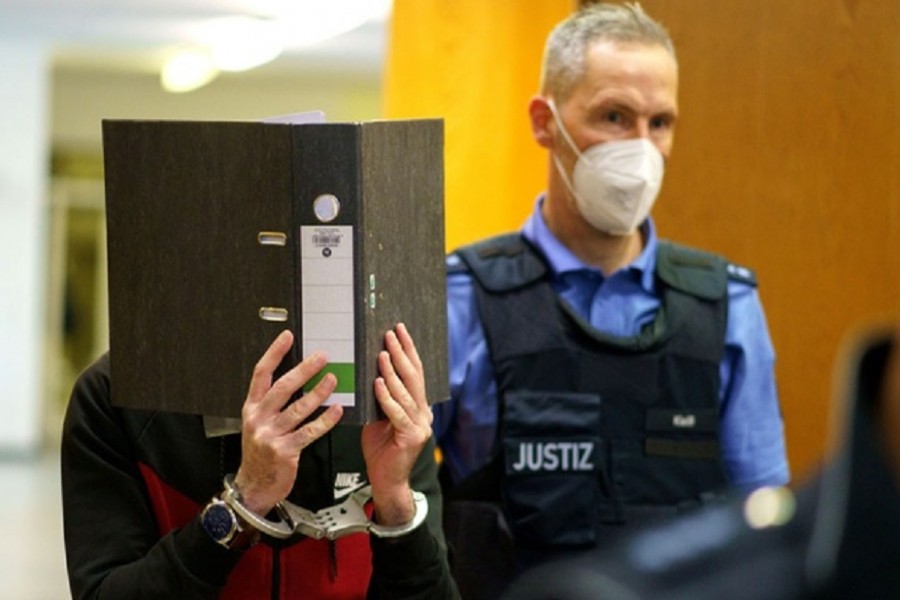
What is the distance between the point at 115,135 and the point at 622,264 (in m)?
1.30

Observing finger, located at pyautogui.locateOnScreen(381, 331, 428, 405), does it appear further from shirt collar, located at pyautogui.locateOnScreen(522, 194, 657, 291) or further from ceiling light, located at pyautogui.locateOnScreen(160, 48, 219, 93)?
ceiling light, located at pyautogui.locateOnScreen(160, 48, 219, 93)

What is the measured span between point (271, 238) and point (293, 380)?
0.20 metres

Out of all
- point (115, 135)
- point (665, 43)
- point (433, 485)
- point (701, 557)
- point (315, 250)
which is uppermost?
point (665, 43)

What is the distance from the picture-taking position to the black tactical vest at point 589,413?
9.88ft

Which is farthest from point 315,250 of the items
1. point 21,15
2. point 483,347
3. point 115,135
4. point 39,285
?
point 39,285

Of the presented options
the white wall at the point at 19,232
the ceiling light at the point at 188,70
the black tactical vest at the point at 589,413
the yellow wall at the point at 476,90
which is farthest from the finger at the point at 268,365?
the white wall at the point at 19,232

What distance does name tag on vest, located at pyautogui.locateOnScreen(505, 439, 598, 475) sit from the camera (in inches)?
118

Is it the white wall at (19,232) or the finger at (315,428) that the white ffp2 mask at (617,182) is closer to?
the finger at (315,428)

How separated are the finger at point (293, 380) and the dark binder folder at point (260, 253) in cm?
2

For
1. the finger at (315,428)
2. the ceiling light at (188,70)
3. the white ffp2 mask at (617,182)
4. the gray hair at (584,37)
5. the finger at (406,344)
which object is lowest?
the finger at (315,428)

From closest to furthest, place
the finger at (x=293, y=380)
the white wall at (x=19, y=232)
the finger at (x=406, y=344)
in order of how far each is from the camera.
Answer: the finger at (x=293, y=380), the finger at (x=406, y=344), the white wall at (x=19, y=232)

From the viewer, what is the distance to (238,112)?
1828 cm

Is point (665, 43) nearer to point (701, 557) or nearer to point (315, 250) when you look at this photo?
point (315, 250)

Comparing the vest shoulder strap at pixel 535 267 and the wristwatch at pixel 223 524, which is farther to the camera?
the vest shoulder strap at pixel 535 267
